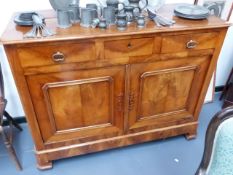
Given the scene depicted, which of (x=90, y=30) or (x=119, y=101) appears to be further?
(x=119, y=101)

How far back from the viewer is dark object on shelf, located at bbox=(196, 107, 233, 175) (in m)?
0.67

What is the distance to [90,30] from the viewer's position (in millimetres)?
1079

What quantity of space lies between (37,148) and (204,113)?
146 cm

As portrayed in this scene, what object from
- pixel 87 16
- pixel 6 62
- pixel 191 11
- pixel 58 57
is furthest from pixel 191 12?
pixel 6 62

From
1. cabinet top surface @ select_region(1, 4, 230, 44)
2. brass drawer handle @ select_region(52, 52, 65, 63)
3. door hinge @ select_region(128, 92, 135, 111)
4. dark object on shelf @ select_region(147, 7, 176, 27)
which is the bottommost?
door hinge @ select_region(128, 92, 135, 111)

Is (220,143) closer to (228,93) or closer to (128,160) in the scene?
(128,160)

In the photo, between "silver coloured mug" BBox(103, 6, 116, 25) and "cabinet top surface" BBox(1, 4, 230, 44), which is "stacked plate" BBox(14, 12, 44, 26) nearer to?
"cabinet top surface" BBox(1, 4, 230, 44)

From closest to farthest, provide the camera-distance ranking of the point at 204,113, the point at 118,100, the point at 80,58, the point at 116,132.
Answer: the point at 80,58 → the point at 118,100 → the point at 116,132 → the point at 204,113

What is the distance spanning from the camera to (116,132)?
57.7 inches

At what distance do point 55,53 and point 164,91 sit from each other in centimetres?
73

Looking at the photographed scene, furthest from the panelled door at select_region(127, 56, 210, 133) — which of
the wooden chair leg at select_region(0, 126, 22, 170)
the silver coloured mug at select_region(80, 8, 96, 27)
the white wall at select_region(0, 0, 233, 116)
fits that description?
the wooden chair leg at select_region(0, 126, 22, 170)

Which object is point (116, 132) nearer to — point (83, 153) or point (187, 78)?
point (83, 153)

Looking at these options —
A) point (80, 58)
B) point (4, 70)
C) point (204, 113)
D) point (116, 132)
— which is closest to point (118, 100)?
point (116, 132)

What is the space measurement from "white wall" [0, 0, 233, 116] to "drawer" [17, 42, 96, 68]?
54 cm
